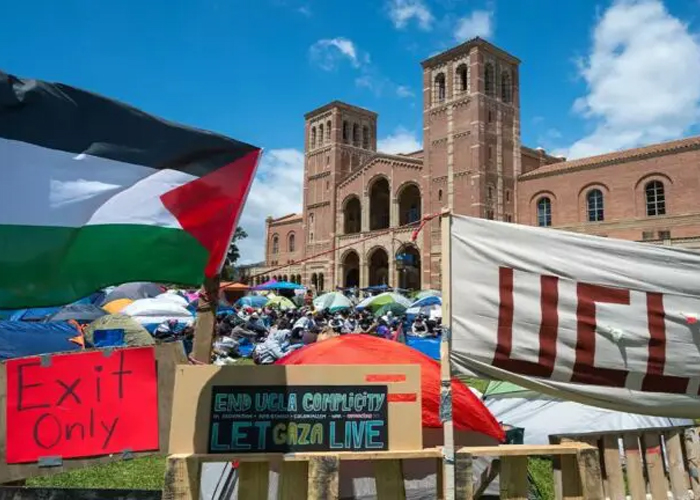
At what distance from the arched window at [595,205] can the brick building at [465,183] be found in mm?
60

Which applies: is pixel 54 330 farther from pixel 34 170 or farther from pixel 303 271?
pixel 303 271

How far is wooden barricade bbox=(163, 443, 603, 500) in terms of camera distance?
2.40 meters

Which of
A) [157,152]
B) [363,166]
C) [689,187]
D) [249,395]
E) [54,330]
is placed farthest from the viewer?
[363,166]

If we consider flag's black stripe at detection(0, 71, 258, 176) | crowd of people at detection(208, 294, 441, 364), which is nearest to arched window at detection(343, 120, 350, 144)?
crowd of people at detection(208, 294, 441, 364)

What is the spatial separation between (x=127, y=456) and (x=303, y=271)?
146 feet

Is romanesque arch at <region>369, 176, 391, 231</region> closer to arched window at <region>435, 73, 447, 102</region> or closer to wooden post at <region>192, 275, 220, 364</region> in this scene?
arched window at <region>435, 73, 447, 102</region>

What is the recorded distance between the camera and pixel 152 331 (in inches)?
648

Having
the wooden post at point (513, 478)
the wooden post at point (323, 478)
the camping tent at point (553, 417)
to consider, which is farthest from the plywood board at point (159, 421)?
the camping tent at point (553, 417)

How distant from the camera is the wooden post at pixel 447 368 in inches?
98.0

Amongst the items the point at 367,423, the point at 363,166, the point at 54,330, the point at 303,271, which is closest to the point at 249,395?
the point at 367,423

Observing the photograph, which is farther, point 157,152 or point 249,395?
point 157,152

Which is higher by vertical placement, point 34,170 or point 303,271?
point 303,271

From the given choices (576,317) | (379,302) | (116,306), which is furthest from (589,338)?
(379,302)

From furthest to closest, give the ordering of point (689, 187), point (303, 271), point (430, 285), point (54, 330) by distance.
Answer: point (303, 271) → point (430, 285) → point (689, 187) → point (54, 330)
